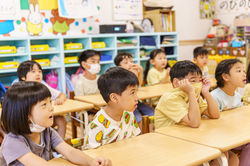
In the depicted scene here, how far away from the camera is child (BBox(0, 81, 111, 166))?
1399 mm

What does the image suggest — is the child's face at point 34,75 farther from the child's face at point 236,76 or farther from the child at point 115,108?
the child's face at point 236,76

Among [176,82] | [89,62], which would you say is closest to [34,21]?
[89,62]

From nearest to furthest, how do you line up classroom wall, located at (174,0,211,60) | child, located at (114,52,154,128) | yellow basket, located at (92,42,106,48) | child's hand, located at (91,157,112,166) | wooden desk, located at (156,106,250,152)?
child's hand, located at (91,157,112,166) < wooden desk, located at (156,106,250,152) < child, located at (114,52,154,128) < yellow basket, located at (92,42,106,48) < classroom wall, located at (174,0,211,60)

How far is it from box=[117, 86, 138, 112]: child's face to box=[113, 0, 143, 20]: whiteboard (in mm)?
3954

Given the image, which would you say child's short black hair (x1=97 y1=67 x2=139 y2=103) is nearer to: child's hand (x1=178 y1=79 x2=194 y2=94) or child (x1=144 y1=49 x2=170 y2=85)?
child's hand (x1=178 y1=79 x2=194 y2=94)

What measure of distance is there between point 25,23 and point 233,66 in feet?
11.1

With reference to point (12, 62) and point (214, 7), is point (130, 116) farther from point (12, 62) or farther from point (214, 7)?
point (214, 7)

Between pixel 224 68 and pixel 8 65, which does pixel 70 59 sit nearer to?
pixel 8 65

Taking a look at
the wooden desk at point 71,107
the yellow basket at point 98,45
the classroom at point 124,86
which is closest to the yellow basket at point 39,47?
the classroom at point 124,86

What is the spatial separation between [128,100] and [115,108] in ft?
0.33

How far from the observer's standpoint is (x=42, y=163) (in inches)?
54.4

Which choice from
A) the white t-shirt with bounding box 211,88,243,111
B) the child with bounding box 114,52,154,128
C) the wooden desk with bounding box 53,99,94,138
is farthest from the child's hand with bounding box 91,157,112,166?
the child with bounding box 114,52,154,128

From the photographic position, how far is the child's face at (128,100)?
185 centimetres

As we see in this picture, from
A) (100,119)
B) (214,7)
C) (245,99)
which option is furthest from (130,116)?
(214,7)
